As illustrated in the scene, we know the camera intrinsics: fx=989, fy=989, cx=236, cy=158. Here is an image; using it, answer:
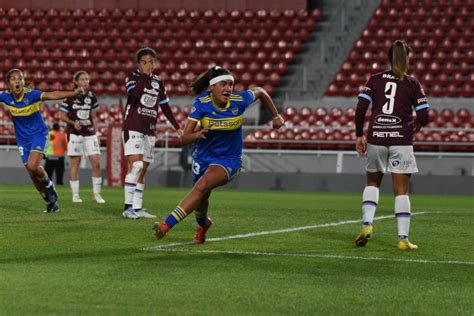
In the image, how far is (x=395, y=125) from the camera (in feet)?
34.0

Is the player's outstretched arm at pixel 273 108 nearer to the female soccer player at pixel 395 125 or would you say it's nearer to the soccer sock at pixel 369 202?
the female soccer player at pixel 395 125

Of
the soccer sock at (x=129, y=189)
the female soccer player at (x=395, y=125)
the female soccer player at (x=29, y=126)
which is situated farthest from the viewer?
the female soccer player at (x=29, y=126)

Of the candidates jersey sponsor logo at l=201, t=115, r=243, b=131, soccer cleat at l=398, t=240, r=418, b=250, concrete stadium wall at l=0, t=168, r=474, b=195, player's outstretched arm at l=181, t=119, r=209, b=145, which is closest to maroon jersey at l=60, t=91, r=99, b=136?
jersey sponsor logo at l=201, t=115, r=243, b=131

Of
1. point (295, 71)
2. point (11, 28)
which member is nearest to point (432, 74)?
point (295, 71)

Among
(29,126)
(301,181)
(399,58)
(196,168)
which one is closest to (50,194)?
(29,126)

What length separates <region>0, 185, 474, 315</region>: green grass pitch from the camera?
6535 millimetres

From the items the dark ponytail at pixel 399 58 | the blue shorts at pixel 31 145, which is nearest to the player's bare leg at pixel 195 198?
the dark ponytail at pixel 399 58

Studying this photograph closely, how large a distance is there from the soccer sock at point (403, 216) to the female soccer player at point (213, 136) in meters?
1.53

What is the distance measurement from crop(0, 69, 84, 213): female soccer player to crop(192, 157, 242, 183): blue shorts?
511 cm

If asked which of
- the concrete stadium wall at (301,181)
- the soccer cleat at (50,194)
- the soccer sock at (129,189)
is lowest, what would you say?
the concrete stadium wall at (301,181)

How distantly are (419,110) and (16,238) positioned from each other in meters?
4.54

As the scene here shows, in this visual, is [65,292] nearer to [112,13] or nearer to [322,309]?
[322,309]

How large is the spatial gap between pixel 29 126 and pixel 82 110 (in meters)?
3.70

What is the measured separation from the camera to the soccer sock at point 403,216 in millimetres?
10344
